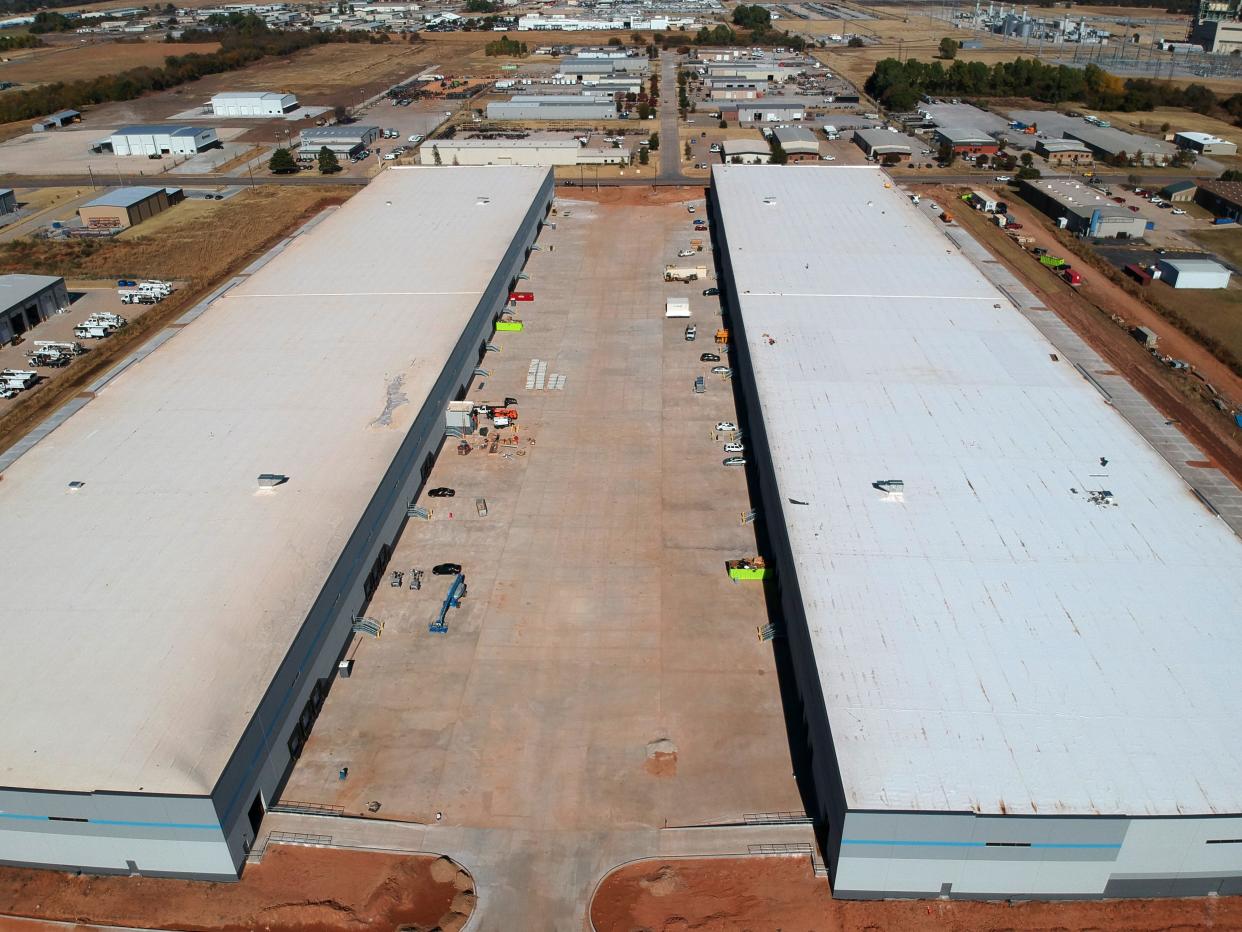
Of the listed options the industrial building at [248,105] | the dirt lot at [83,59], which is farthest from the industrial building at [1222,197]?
the dirt lot at [83,59]

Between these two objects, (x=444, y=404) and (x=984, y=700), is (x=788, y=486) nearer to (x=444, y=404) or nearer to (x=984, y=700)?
(x=984, y=700)

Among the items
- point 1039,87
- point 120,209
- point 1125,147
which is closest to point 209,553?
point 120,209

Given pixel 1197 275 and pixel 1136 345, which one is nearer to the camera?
pixel 1136 345

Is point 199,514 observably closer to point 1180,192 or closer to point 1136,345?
point 1136,345

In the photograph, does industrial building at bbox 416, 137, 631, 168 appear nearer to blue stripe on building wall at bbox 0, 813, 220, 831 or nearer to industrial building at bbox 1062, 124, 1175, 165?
industrial building at bbox 1062, 124, 1175, 165

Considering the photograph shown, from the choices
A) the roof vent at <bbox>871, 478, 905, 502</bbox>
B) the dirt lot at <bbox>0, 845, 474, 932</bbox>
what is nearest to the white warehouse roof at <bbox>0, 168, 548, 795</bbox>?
the dirt lot at <bbox>0, 845, 474, 932</bbox>
